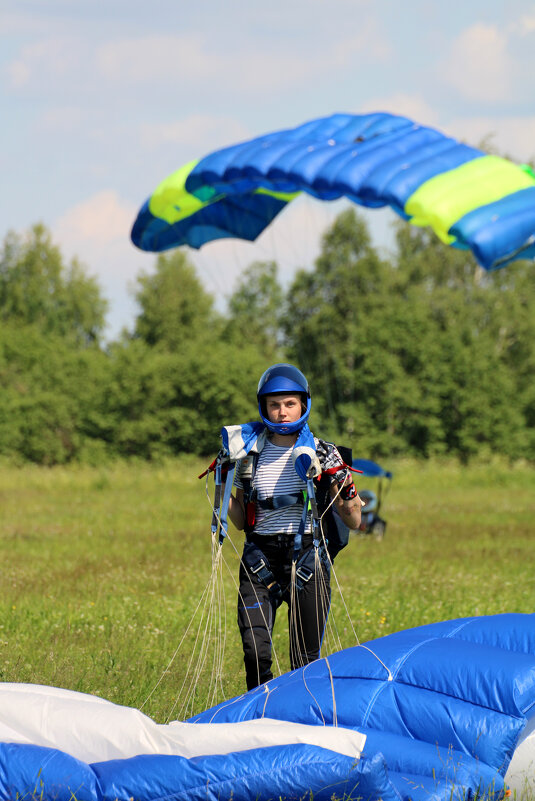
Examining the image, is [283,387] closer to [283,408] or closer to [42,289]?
[283,408]

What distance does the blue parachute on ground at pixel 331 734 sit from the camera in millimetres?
2906

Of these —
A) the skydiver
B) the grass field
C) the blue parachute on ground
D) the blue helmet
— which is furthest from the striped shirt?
the blue parachute on ground

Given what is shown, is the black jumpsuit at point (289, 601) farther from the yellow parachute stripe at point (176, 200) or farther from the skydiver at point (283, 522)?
the yellow parachute stripe at point (176, 200)

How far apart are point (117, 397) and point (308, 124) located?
23.6 m

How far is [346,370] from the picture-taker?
31359 mm

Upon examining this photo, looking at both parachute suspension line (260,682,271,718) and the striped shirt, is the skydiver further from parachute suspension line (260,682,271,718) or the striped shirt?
parachute suspension line (260,682,271,718)

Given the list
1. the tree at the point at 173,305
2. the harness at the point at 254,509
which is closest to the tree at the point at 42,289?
the tree at the point at 173,305

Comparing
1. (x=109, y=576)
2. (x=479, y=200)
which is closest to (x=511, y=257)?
(x=479, y=200)

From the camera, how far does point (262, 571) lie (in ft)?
14.1

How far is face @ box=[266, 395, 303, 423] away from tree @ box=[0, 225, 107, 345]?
39.5 metres

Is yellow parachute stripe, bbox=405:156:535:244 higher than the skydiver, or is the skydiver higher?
yellow parachute stripe, bbox=405:156:535:244

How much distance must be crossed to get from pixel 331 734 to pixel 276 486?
140 cm

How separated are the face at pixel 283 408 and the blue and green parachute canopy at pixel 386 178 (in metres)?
3.76

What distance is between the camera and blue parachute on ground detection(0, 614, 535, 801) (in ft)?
9.53
